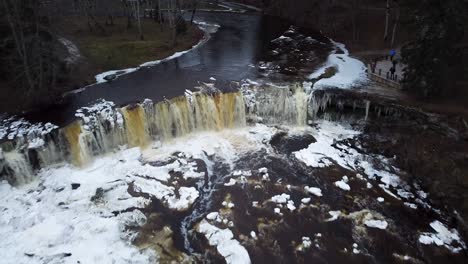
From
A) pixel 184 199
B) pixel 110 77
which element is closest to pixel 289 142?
pixel 184 199

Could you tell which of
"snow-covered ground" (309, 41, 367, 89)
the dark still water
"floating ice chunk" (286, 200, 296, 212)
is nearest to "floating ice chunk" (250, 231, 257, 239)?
"floating ice chunk" (286, 200, 296, 212)

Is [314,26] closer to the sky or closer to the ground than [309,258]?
closer to the sky

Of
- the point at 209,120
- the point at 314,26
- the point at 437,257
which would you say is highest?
the point at 314,26

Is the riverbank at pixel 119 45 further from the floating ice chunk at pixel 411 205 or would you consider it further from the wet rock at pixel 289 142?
the floating ice chunk at pixel 411 205

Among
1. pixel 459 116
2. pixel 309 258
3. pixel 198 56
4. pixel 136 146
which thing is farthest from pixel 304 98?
pixel 198 56

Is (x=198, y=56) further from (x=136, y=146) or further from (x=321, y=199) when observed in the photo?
(x=321, y=199)

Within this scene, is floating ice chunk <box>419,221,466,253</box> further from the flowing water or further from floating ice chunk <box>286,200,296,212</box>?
floating ice chunk <box>286,200,296,212</box>

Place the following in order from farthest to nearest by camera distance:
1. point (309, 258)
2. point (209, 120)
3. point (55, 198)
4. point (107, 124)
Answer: point (209, 120) → point (107, 124) → point (55, 198) → point (309, 258)

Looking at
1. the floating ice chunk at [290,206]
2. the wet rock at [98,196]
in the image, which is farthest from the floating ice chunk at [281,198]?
the wet rock at [98,196]
